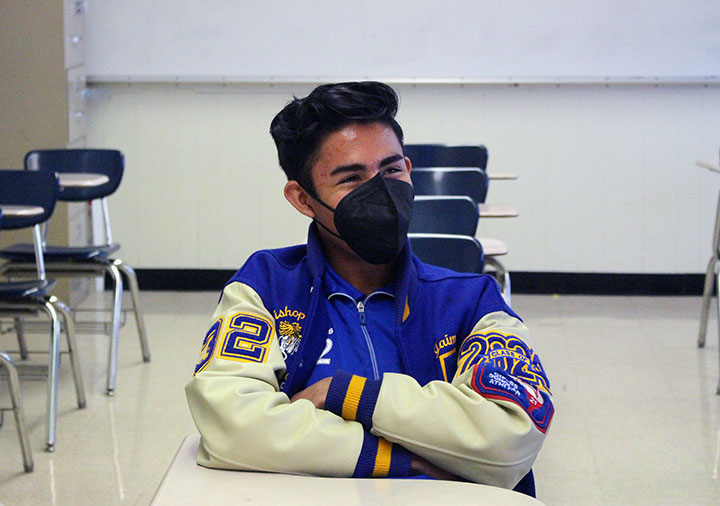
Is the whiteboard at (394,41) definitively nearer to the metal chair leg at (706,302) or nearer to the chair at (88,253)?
the chair at (88,253)

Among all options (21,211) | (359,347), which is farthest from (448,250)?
(21,211)

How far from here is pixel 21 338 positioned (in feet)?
14.9

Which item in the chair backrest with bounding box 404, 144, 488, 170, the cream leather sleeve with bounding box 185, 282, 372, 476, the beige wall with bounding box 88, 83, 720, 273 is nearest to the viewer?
the cream leather sleeve with bounding box 185, 282, 372, 476

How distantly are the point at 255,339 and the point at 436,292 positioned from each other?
Result: 30 cm

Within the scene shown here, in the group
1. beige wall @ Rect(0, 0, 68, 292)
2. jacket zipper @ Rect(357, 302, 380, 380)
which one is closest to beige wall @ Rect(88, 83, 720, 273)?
beige wall @ Rect(0, 0, 68, 292)

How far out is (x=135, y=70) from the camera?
6.04 m

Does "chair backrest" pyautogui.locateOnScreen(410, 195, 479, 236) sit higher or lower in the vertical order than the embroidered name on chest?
lower

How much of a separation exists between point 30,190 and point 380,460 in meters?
3.13

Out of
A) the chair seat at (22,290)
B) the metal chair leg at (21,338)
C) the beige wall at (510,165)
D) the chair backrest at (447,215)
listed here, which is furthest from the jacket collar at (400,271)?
the beige wall at (510,165)

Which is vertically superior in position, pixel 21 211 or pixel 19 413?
pixel 21 211

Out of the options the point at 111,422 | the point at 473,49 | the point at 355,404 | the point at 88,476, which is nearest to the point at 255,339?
the point at 355,404

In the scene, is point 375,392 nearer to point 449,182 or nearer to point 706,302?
point 449,182

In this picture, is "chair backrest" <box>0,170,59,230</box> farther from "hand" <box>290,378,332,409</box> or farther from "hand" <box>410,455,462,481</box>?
"hand" <box>410,455,462,481</box>

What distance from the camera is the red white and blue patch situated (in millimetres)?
1295
